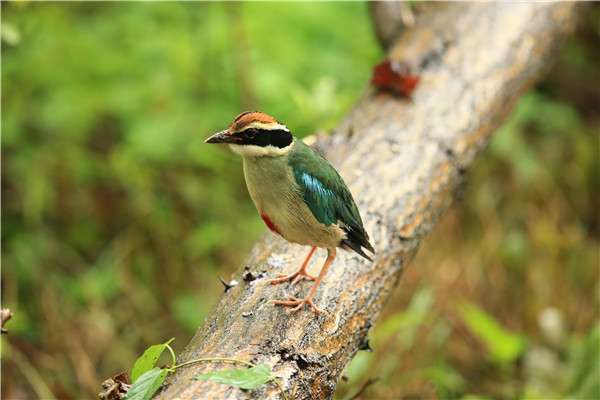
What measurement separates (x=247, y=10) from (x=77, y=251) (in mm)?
2970

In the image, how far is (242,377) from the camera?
2.20 m

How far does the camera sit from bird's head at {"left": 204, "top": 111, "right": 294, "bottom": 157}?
264 cm

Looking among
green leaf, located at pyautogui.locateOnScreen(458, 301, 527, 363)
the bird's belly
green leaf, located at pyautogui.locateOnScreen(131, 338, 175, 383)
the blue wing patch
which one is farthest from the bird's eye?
green leaf, located at pyautogui.locateOnScreen(458, 301, 527, 363)

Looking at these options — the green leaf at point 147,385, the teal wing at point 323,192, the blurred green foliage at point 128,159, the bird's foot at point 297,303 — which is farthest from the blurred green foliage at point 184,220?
the green leaf at point 147,385

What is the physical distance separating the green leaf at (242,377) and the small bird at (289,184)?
579 millimetres

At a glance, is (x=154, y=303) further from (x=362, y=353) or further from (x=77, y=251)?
(x=362, y=353)

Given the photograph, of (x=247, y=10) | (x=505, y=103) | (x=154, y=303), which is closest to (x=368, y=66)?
(x=247, y=10)

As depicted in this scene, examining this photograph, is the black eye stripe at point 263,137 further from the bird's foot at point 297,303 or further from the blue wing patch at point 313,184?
the bird's foot at point 297,303

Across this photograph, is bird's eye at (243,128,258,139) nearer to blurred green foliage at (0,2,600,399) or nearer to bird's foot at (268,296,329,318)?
bird's foot at (268,296,329,318)

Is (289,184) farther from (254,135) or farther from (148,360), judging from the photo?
(148,360)

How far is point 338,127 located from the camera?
13.9 feet

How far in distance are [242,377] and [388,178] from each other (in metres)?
1.87

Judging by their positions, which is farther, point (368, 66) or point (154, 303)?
point (368, 66)

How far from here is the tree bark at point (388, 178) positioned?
2.58 meters
